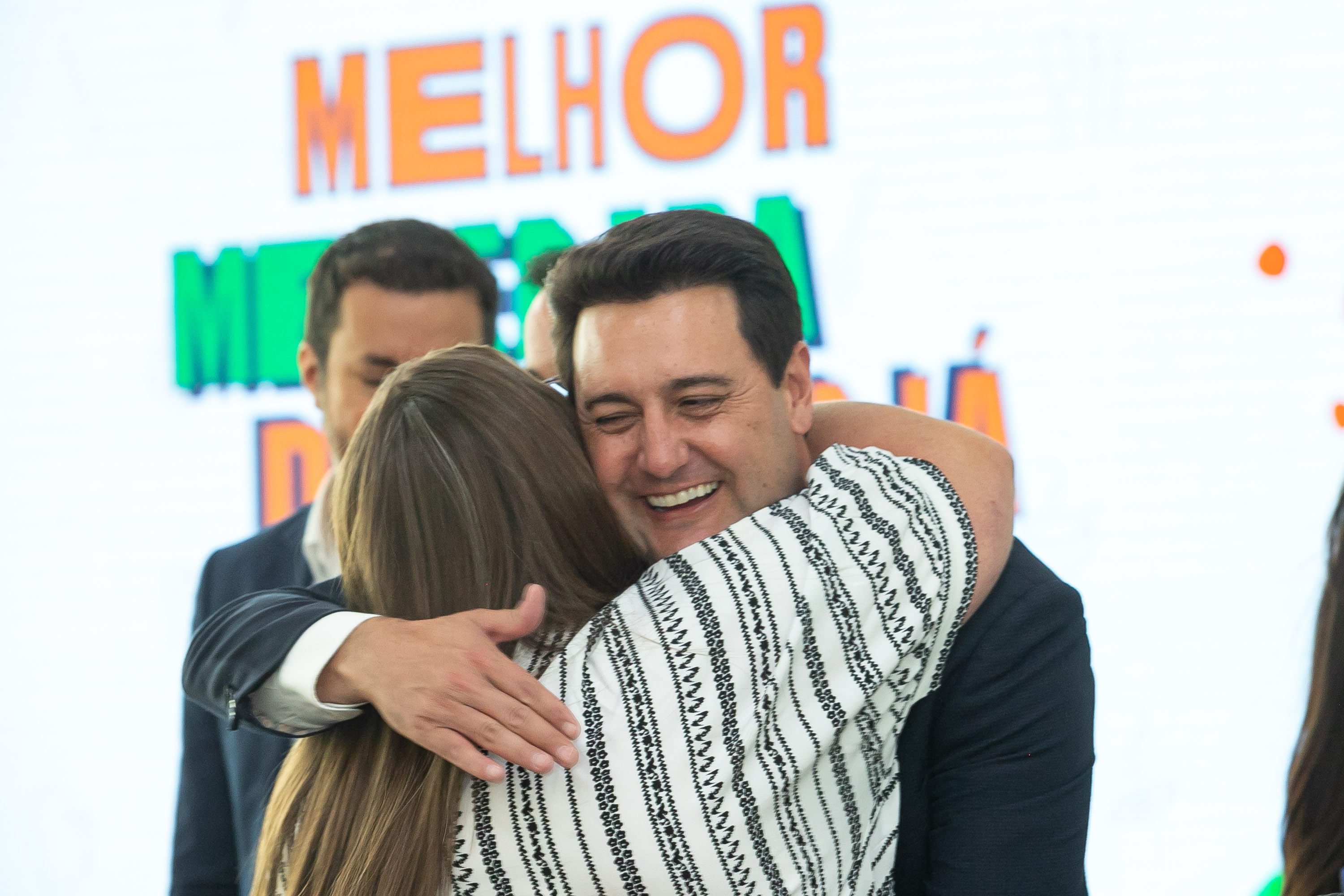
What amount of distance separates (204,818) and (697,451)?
0.83 metres

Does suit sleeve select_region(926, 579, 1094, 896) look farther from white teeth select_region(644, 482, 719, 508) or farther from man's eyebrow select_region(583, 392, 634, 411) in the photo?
man's eyebrow select_region(583, 392, 634, 411)

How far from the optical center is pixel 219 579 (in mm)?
1766

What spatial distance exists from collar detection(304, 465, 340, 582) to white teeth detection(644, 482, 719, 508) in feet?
1.73

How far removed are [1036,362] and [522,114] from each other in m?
1.37

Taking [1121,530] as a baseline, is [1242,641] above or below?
below

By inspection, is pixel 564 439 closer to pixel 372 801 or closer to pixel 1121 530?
pixel 372 801

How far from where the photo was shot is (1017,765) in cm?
129

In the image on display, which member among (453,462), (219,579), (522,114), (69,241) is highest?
(522,114)

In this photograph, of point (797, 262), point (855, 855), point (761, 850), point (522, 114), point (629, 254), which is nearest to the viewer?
point (761, 850)

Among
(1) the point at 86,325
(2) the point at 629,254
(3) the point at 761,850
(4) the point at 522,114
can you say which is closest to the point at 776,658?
(3) the point at 761,850

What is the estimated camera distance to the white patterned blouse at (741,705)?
1016 millimetres

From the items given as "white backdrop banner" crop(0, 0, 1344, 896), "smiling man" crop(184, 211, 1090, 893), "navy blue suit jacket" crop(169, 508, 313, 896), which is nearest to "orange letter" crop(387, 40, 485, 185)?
"white backdrop banner" crop(0, 0, 1344, 896)

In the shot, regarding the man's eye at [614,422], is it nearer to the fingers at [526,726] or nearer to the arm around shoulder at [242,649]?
the arm around shoulder at [242,649]

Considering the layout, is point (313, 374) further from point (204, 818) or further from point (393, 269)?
point (204, 818)
